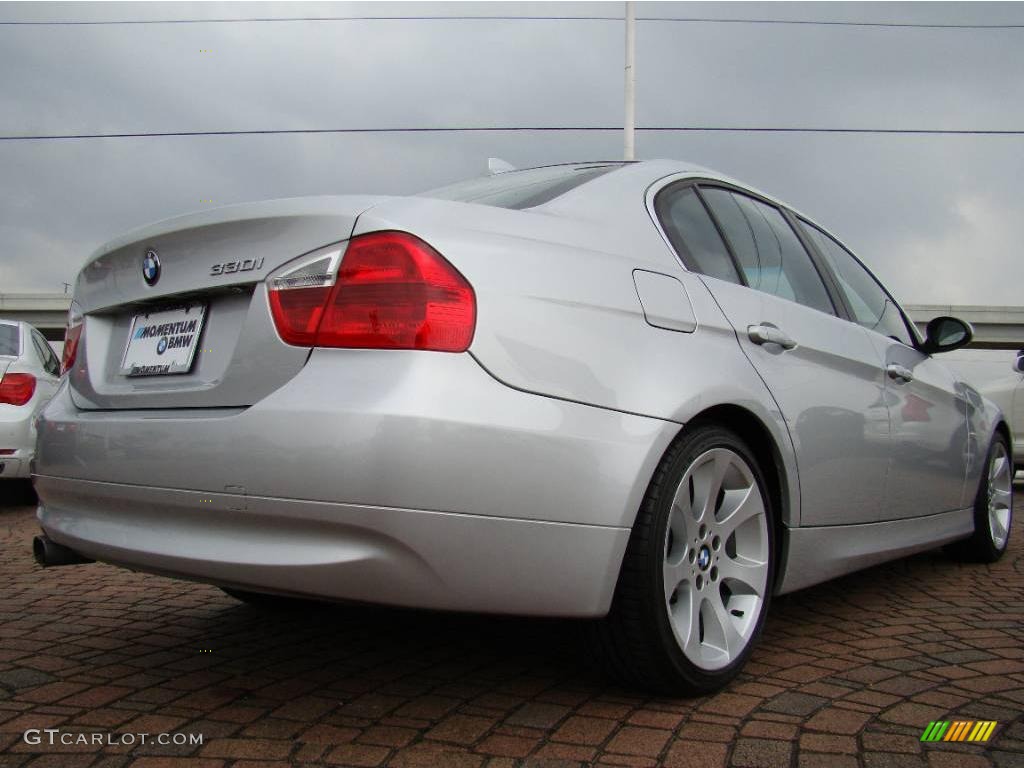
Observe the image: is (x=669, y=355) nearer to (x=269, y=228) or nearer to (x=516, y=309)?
(x=516, y=309)

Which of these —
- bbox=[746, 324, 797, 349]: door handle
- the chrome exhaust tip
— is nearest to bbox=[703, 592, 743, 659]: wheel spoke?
bbox=[746, 324, 797, 349]: door handle

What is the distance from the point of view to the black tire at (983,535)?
15.1 ft

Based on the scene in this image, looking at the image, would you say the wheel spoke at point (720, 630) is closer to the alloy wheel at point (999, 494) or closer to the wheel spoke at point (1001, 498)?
the alloy wheel at point (999, 494)

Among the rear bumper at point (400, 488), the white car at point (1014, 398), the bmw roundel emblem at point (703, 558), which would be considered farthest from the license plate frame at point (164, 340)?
the white car at point (1014, 398)

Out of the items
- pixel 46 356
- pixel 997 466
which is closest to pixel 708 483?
pixel 997 466

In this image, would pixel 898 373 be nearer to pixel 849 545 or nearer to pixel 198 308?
pixel 849 545

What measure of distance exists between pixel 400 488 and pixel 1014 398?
899 centimetres

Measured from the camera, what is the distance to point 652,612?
229cm

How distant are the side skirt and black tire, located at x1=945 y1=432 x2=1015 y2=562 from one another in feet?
2.08

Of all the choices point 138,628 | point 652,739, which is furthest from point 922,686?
point 138,628

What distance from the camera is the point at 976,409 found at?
178 inches

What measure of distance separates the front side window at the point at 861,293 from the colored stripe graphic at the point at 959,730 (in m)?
1.74

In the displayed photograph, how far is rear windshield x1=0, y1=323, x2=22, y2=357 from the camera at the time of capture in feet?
23.1

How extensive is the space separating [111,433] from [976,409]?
389cm
